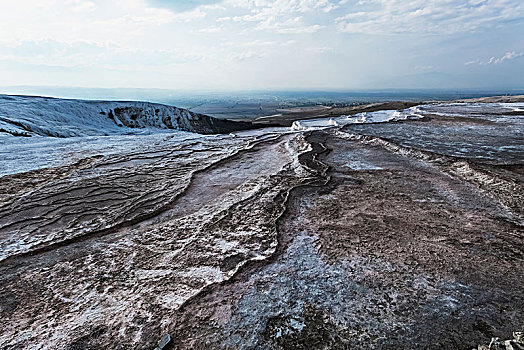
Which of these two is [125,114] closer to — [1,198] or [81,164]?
[81,164]

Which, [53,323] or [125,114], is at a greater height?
[125,114]

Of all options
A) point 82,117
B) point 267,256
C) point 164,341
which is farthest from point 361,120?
point 164,341

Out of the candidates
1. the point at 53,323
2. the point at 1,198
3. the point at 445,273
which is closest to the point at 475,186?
the point at 445,273

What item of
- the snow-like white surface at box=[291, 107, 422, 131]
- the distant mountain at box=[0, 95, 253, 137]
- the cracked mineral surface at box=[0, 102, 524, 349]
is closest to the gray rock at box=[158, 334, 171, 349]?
the cracked mineral surface at box=[0, 102, 524, 349]

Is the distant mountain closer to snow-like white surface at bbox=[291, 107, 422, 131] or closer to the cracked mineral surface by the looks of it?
snow-like white surface at bbox=[291, 107, 422, 131]

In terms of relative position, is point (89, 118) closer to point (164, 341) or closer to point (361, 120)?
point (361, 120)

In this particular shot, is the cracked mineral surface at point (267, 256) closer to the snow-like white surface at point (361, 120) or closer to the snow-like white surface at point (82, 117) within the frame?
the snow-like white surface at point (82, 117)
